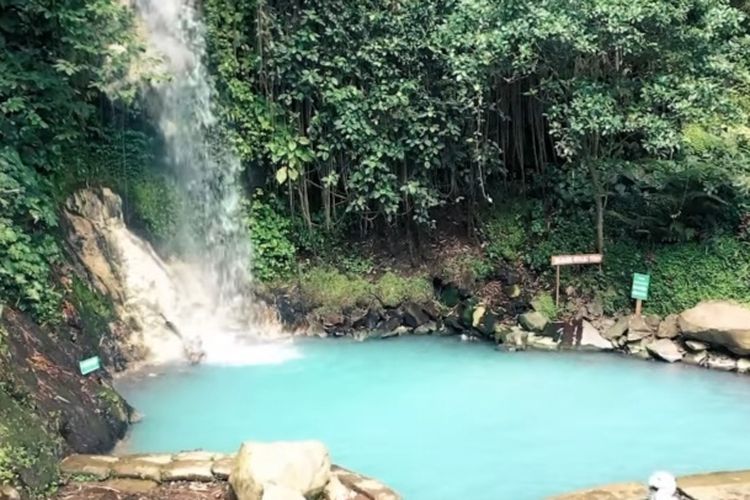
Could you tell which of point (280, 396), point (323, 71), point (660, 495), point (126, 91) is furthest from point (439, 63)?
point (660, 495)

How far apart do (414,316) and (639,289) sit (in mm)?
2548

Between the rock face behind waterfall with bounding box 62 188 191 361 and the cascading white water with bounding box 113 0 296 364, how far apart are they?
0.46m

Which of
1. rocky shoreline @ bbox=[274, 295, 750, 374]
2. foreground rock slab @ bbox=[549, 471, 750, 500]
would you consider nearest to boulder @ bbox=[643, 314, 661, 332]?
rocky shoreline @ bbox=[274, 295, 750, 374]

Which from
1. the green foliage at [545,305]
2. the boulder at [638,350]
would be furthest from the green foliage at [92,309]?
the boulder at [638,350]

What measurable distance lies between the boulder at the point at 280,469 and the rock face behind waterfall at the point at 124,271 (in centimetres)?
364

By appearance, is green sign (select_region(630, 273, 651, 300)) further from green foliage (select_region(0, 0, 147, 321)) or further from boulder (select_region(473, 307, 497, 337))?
green foliage (select_region(0, 0, 147, 321))

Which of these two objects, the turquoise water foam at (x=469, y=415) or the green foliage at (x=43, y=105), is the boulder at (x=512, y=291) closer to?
the turquoise water foam at (x=469, y=415)

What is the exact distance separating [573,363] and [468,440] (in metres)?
2.36

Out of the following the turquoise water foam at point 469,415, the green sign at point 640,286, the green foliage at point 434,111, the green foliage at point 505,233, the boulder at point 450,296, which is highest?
the green foliage at point 434,111

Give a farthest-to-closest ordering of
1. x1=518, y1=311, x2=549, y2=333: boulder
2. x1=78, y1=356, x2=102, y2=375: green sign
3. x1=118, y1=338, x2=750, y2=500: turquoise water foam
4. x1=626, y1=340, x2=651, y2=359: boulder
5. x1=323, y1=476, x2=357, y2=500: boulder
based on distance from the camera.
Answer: x1=518, y1=311, x2=549, y2=333: boulder < x1=626, y1=340, x2=651, y2=359: boulder < x1=78, y1=356, x2=102, y2=375: green sign < x1=118, y1=338, x2=750, y2=500: turquoise water foam < x1=323, y1=476, x2=357, y2=500: boulder

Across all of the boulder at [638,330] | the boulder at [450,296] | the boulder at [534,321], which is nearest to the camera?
the boulder at [638,330]

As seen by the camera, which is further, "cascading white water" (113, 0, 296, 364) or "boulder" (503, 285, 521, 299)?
"boulder" (503, 285, 521, 299)

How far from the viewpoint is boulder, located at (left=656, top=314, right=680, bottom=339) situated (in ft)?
25.8

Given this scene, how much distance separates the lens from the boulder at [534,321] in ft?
27.4
